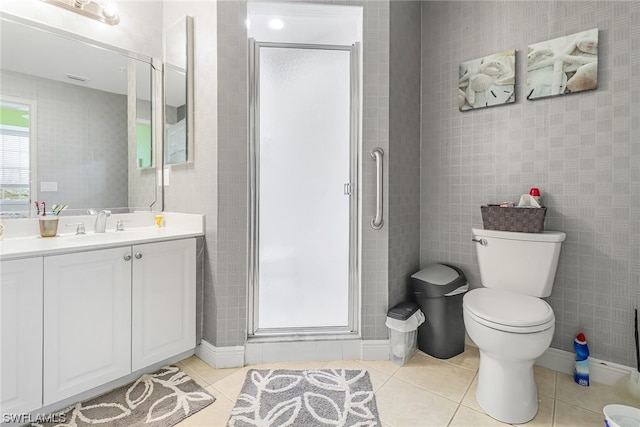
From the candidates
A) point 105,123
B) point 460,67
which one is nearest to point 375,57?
point 460,67

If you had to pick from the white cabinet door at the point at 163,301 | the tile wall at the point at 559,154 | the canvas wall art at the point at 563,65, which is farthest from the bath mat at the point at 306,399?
the canvas wall art at the point at 563,65

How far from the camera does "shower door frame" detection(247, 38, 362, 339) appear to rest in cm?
191

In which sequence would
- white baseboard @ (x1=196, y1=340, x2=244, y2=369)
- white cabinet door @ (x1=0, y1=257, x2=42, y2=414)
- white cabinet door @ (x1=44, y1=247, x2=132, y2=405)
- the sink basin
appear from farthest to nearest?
white baseboard @ (x1=196, y1=340, x2=244, y2=369), the sink basin, white cabinet door @ (x1=44, y1=247, x2=132, y2=405), white cabinet door @ (x1=0, y1=257, x2=42, y2=414)

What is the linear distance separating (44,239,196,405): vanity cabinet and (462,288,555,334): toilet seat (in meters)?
1.58

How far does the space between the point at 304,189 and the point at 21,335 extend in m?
1.48

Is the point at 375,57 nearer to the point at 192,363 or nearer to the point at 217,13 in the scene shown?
the point at 217,13

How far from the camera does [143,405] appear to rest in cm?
151

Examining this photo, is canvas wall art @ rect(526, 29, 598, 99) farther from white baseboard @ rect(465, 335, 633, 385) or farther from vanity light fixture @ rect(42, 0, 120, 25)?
vanity light fixture @ rect(42, 0, 120, 25)

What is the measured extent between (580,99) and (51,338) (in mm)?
2904

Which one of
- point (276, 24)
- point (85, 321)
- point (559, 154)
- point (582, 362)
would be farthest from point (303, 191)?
point (582, 362)

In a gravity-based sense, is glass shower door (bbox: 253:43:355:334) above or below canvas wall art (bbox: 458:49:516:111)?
below

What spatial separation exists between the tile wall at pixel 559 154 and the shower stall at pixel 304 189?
0.72 metres

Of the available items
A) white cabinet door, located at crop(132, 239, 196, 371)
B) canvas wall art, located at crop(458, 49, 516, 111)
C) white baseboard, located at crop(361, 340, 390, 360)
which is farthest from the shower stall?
canvas wall art, located at crop(458, 49, 516, 111)

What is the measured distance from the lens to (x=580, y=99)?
5.79 ft
